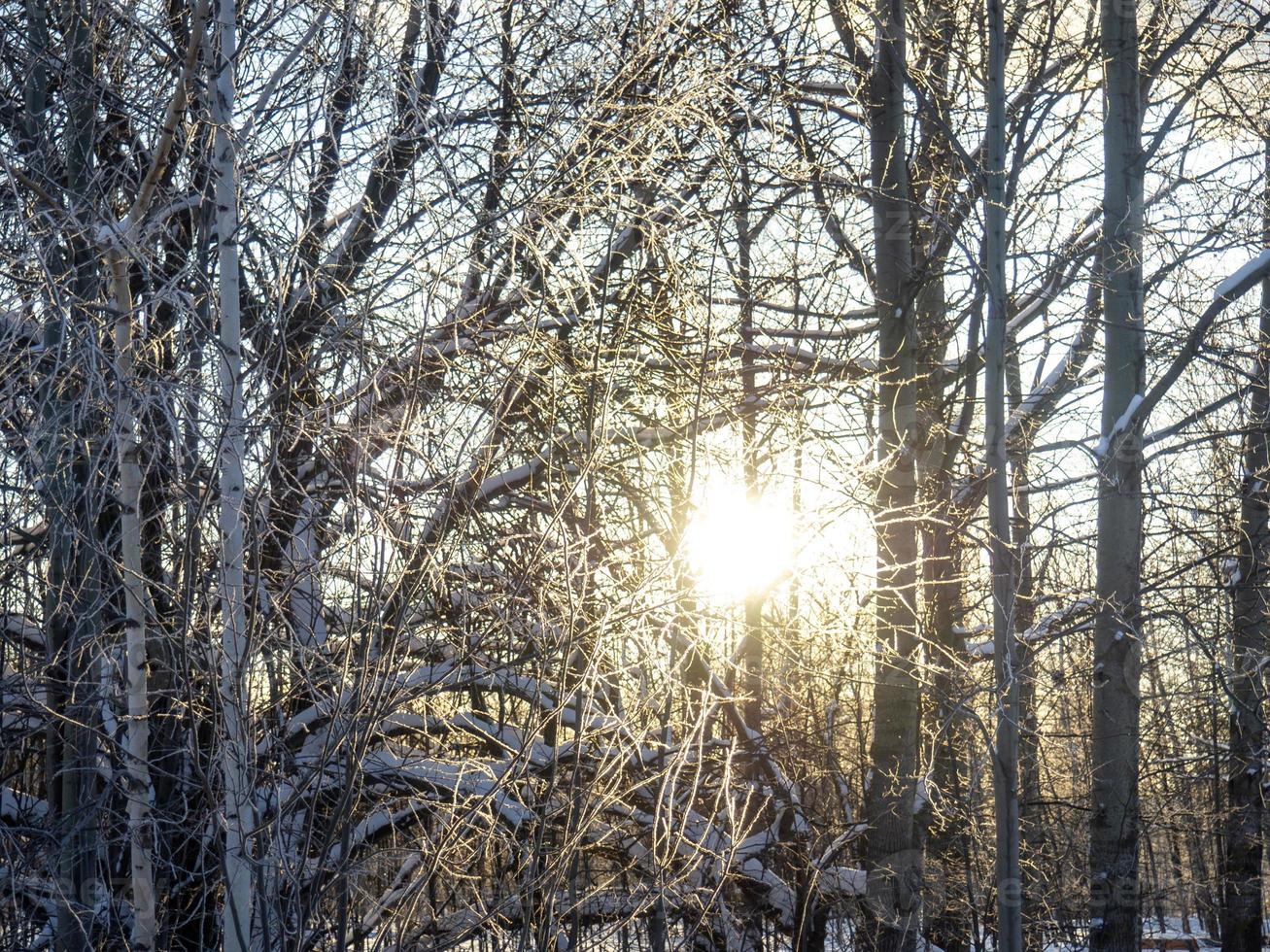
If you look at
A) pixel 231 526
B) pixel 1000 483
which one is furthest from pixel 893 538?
pixel 231 526

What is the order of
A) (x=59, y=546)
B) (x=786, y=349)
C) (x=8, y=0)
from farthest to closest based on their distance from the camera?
(x=786, y=349) → (x=8, y=0) → (x=59, y=546)

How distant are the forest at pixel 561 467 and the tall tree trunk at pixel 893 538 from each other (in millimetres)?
32

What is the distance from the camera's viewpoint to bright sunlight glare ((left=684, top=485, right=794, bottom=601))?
5.10m

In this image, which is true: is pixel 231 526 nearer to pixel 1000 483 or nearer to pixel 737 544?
pixel 737 544

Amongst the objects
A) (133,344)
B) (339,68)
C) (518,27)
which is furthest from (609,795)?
(518,27)

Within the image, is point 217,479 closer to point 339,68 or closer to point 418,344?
point 418,344

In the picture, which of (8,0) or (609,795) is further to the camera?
(8,0)

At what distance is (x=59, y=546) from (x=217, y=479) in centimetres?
182

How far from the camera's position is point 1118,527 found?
7051 millimetres

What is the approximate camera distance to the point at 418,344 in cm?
371

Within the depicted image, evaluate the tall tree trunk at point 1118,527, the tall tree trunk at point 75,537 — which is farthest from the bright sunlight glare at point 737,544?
the tall tree trunk at point 75,537

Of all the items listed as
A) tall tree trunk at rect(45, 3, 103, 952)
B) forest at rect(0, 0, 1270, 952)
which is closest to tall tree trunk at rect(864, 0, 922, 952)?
forest at rect(0, 0, 1270, 952)

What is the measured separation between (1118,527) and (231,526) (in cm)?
529

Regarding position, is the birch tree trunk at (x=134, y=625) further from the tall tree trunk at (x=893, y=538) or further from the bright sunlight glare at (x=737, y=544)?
the tall tree trunk at (x=893, y=538)
